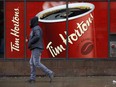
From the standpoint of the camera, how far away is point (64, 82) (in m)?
12.4

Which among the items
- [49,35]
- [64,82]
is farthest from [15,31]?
[64,82]

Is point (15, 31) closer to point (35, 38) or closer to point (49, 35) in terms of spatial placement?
point (49, 35)

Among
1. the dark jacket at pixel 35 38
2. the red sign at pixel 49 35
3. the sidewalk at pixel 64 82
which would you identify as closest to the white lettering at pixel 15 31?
the red sign at pixel 49 35

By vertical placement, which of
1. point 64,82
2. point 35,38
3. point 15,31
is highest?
point 15,31

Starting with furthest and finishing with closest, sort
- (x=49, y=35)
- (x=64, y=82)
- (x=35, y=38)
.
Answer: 1. (x=49, y=35)
2. (x=64, y=82)
3. (x=35, y=38)

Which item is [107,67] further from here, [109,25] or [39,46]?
[39,46]

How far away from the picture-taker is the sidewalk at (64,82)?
465 inches

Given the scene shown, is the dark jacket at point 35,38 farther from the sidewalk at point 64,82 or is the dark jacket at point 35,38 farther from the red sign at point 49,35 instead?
the red sign at point 49,35

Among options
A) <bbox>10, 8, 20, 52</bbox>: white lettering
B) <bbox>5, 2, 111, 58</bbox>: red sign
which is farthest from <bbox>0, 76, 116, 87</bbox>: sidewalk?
<bbox>10, 8, 20, 52</bbox>: white lettering

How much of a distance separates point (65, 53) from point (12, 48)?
169 cm

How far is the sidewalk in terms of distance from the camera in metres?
11.8

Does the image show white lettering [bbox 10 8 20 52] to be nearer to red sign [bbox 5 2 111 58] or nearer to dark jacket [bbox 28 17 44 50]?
red sign [bbox 5 2 111 58]

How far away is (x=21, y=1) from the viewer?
44.5 ft

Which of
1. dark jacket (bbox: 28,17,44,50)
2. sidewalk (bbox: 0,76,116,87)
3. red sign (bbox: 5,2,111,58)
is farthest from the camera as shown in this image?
red sign (bbox: 5,2,111,58)
